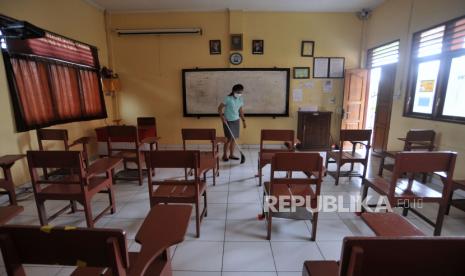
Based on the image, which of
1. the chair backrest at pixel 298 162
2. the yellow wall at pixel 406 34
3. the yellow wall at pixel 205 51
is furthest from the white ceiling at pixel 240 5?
the chair backrest at pixel 298 162

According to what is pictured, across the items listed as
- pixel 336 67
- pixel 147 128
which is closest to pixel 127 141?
pixel 147 128

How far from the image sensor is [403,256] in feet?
2.56

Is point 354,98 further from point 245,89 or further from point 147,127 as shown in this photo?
point 147,127

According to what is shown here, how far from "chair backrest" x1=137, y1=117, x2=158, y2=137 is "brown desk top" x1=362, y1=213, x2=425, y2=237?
405 cm

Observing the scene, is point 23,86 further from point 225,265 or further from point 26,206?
point 225,265

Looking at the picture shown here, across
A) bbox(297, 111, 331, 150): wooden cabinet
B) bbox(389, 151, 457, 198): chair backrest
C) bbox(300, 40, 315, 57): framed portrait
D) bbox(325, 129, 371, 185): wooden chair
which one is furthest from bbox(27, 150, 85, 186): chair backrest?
bbox(300, 40, 315, 57): framed portrait

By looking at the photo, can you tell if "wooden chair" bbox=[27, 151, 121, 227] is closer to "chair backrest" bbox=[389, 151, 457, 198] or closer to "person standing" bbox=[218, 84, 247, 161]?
"person standing" bbox=[218, 84, 247, 161]

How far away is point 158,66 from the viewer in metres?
5.12

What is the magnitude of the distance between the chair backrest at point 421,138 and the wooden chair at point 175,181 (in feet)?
9.34

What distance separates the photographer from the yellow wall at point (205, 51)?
193 inches

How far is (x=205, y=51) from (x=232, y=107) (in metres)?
1.66


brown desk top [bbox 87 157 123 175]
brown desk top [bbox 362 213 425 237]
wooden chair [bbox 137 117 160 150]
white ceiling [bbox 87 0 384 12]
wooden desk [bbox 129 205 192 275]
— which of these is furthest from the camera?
wooden chair [bbox 137 117 160 150]

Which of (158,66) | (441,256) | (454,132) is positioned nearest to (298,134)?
(454,132)

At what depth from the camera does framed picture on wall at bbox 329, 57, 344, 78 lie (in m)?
5.04
